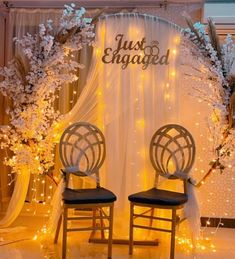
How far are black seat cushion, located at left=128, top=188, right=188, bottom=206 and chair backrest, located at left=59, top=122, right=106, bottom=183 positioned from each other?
0.54 meters

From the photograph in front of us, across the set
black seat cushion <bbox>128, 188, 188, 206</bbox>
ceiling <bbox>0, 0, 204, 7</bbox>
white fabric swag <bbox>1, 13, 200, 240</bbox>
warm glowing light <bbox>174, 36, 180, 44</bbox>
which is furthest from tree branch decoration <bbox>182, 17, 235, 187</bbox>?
ceiling <bbox>0, 0, 204, 7</bbox>

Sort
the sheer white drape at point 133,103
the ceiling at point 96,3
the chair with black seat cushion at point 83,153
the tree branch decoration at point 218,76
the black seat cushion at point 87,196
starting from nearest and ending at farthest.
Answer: the black seat cushion at point 87,196 → the tree branch decoration at point 218,76 → the chair with black seat cushion at point 83,153 → the sheer white drape at point 133,103 → the ceiling at point 96,3

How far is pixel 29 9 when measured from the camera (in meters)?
5.03

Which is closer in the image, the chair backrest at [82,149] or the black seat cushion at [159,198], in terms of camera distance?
the black seat cushion at [159,198]

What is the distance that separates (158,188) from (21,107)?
1500mm

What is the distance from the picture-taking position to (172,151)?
14.4ft

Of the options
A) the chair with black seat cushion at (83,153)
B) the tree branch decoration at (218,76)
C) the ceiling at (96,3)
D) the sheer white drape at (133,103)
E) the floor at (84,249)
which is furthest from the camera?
the ceiling at (96,3)

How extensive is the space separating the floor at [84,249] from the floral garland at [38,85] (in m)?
0.65

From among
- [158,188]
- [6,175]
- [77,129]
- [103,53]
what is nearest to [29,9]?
[103,53]

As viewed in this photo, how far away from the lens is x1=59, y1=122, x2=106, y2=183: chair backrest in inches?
173

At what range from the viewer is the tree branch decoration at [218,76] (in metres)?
4.23

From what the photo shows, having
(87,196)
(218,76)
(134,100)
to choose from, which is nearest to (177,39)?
(218,76)

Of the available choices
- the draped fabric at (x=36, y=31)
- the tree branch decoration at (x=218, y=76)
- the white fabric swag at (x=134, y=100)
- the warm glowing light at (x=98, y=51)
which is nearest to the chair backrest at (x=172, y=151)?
the white fabric swag at (x=134, y=100)

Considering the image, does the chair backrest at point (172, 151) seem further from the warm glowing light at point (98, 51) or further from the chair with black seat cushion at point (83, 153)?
the warm glowing light at point (98, 51)
